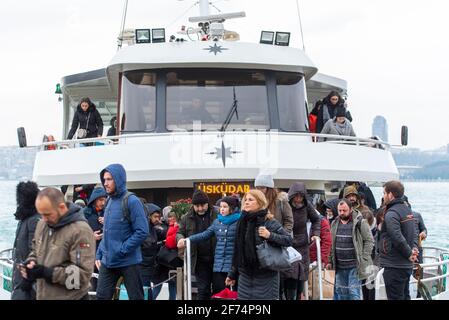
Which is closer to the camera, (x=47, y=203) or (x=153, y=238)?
(x=47, y=203)

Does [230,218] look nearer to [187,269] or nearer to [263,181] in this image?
[263,181]

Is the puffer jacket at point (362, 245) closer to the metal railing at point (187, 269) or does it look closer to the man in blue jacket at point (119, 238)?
the metal railing at point (187, 269)

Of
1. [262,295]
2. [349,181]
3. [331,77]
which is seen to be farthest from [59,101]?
[262,295]

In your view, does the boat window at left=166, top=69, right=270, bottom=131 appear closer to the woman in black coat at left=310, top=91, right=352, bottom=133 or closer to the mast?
the woman in black coat at left=310, top=91, right=352, bottom=133

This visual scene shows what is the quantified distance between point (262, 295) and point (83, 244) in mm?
1949

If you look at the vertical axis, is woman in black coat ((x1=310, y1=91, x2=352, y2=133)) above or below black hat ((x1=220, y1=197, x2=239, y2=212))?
above

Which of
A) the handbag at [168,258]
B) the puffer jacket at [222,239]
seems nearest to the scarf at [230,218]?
the puffer jacket at [222,239]

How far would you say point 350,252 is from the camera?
9.45 metres

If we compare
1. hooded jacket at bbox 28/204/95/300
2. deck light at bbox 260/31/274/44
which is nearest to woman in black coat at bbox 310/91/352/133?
deck light at bbox 260/31/274/44

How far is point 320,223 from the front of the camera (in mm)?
9453

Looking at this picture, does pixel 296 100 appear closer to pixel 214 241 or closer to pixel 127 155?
pixel 127 155

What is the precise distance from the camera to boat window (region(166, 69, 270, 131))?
1277 centimetres

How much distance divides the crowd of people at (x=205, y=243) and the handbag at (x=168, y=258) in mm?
11

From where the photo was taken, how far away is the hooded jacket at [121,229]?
7.80 m
